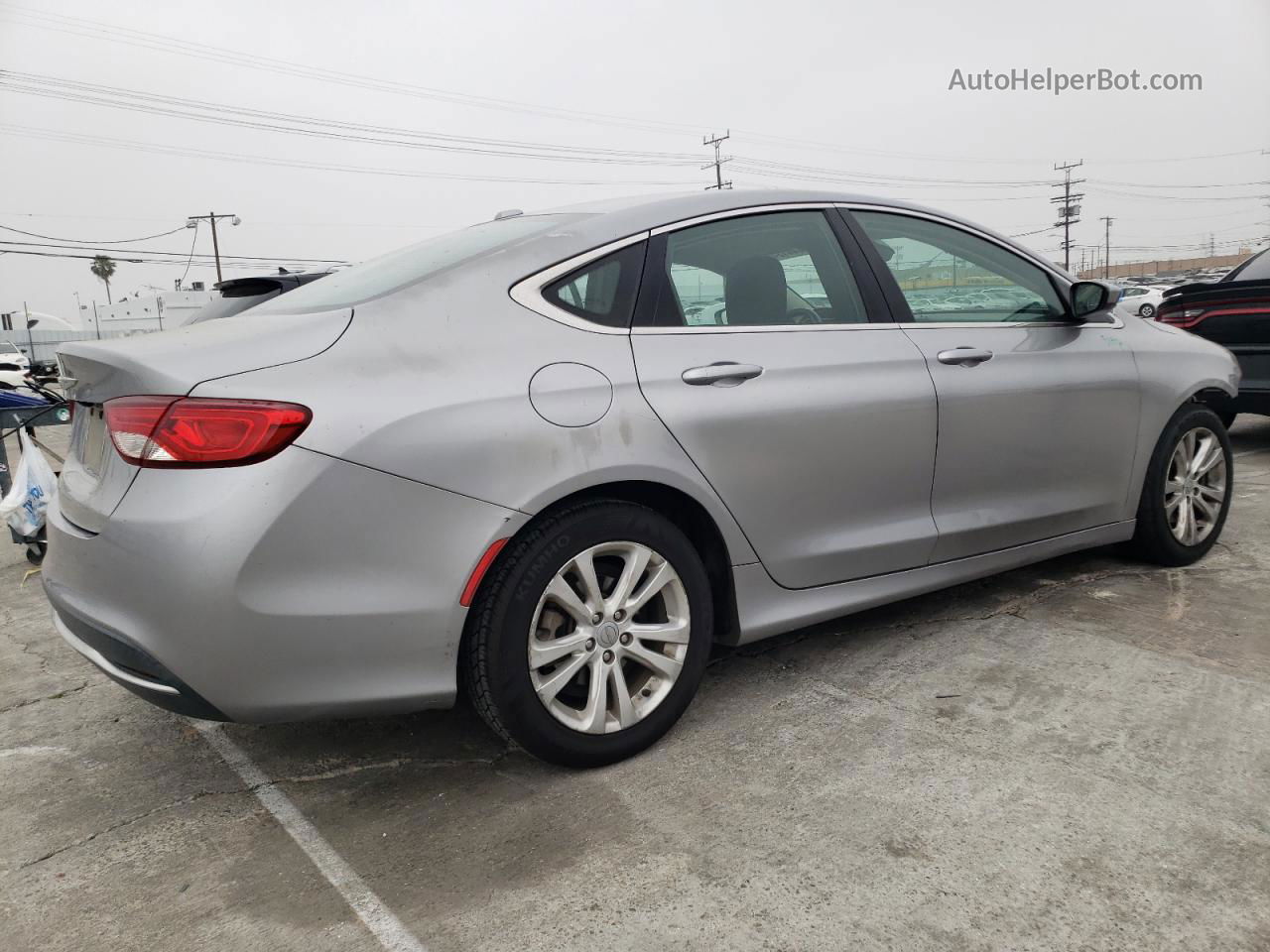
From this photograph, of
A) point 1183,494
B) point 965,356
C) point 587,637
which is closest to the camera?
point 587,637

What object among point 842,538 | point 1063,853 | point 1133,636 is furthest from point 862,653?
point 1063,853

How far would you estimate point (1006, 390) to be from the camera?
3283 millimetres

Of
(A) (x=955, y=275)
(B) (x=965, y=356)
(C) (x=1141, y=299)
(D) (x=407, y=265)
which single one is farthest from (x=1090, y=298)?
(C) (x=1141, y=299)

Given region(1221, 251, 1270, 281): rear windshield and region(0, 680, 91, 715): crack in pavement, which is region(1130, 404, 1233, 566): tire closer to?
region(1221, 251, 1270, 281): rear windshield

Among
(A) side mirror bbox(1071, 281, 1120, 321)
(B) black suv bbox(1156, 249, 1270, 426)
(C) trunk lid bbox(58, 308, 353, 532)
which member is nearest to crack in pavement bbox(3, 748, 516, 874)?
(C) trunk lid bbox(58, 308, 353, 532)

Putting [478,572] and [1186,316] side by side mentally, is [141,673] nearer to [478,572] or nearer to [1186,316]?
[478,572]

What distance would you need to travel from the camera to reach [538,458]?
7.49 feet

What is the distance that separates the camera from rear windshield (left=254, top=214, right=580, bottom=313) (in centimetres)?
250

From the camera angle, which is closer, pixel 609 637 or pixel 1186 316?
pixel 609 637

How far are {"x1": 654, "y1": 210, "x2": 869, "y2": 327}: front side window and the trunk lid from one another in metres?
0.94

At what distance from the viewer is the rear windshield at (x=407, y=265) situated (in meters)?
2.50

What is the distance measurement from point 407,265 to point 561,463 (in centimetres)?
86

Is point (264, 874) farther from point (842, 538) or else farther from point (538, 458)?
point (842, 538)

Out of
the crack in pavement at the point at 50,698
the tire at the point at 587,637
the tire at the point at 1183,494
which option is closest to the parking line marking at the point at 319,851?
the tire at the point at 587,637
